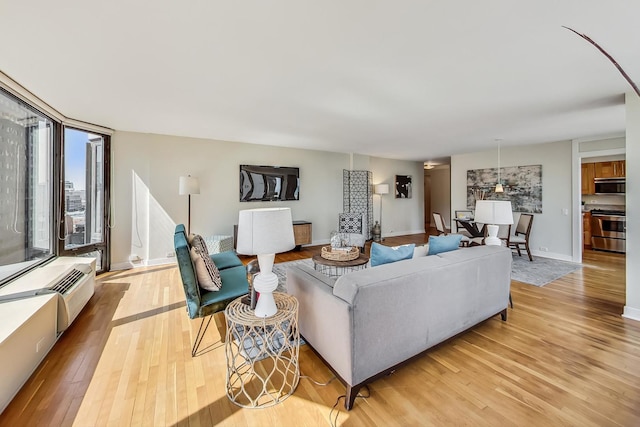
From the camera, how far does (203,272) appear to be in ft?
7.29

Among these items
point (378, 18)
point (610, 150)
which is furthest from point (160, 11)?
point (610, 150)

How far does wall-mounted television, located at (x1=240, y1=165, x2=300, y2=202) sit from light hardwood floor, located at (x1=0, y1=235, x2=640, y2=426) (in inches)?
126

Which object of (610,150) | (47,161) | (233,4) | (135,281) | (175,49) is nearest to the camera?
(233,4)

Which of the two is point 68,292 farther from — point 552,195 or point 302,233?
point 552,195

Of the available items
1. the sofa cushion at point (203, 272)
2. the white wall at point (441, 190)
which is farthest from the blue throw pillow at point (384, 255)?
the white wall at point (441, 190)

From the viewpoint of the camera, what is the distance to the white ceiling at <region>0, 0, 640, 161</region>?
1.62m

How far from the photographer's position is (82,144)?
4016mm

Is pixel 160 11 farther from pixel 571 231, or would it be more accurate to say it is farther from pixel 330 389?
pixel 571 231

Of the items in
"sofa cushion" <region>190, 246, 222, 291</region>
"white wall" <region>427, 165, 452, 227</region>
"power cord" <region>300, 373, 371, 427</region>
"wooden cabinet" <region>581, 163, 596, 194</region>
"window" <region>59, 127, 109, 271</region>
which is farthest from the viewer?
"white wall" <region>427, 165, 452, 227</region>

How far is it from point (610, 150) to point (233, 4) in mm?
6373

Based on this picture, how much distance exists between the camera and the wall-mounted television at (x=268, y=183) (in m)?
5.60

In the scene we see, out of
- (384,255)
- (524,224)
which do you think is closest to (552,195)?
(524,224)

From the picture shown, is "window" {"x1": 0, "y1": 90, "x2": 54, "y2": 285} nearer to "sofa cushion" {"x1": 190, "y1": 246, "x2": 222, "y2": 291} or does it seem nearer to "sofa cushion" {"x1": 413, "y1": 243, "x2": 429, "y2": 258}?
"sofa cushion" {"x1": 190, "y1": 246, "x2": 222, "y2": 291}

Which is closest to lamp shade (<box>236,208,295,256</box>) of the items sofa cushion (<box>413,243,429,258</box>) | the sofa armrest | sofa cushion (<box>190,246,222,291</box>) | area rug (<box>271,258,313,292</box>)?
the sofa armrest
